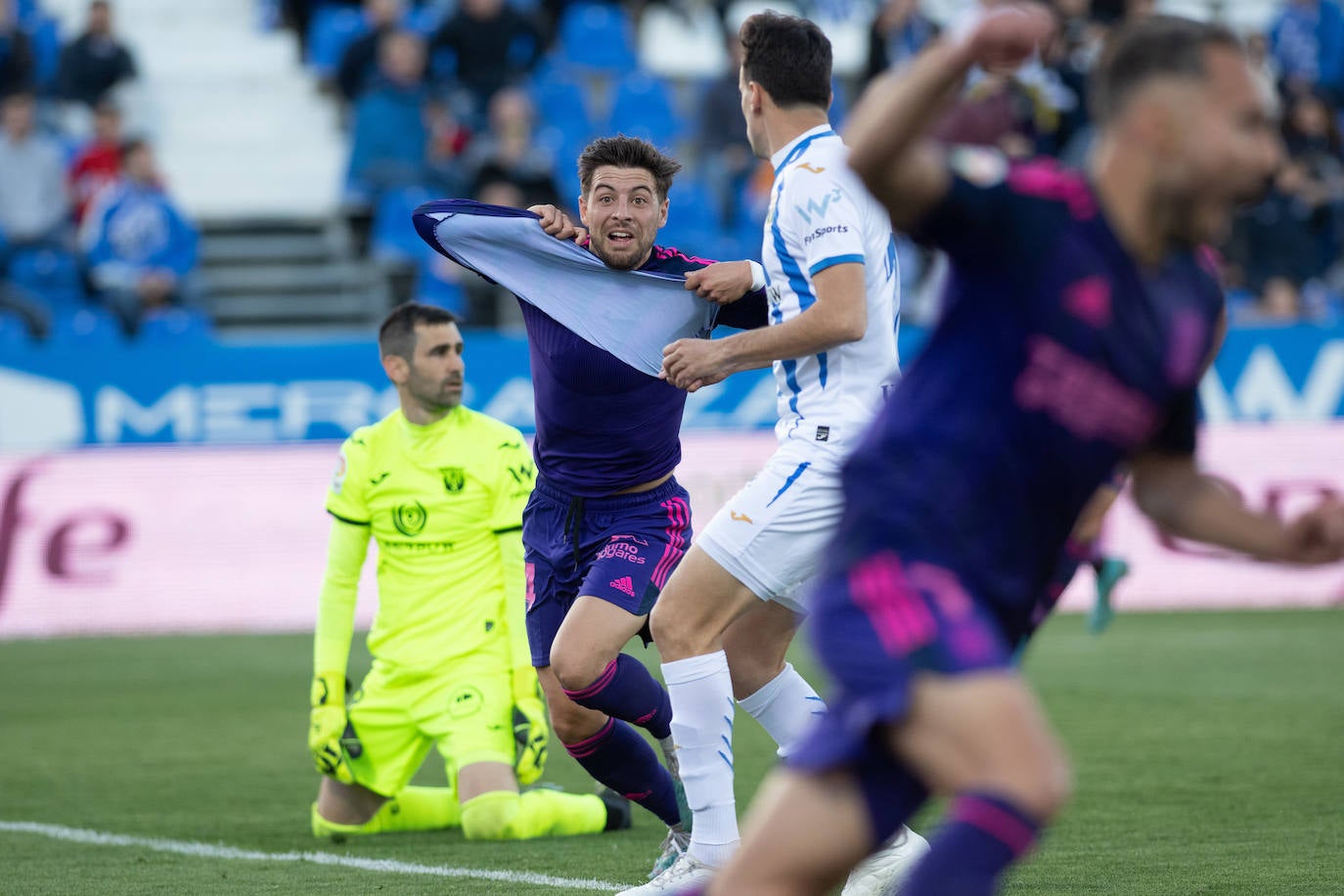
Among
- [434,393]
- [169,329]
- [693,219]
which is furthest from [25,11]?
[434,393]

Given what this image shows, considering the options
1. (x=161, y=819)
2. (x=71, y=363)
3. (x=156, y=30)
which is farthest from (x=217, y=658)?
(x=156, y=30)

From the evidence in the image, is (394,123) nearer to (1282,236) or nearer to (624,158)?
(1282,236)

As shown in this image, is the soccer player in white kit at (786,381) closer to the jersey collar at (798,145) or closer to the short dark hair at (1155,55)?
the jersey collar at (798,145)

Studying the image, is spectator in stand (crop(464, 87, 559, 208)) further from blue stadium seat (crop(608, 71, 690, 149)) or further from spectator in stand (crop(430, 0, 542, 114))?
blue stadium seat (crop(608, 71, 690, 149))

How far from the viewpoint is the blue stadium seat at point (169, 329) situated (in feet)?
50.4

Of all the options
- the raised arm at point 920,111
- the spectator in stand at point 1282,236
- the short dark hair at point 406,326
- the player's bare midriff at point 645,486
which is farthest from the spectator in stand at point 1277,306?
the raised arm at point 920,111

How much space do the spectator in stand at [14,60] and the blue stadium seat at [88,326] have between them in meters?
2.69

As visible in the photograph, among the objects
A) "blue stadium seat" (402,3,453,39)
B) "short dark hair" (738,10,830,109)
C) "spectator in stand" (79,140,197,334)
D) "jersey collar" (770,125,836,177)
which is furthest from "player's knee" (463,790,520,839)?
"blue stadium seat" (402,3,453,39)

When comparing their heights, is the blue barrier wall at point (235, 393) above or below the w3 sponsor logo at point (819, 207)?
below

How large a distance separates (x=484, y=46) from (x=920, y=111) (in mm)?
16000

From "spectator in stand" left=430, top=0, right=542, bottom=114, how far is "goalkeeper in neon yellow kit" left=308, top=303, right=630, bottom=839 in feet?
37.8

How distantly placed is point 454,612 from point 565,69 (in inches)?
509

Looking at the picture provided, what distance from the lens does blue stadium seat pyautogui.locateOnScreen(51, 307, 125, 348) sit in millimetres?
15094

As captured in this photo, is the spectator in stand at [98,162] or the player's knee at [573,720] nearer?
the player's knee at [573,720]
